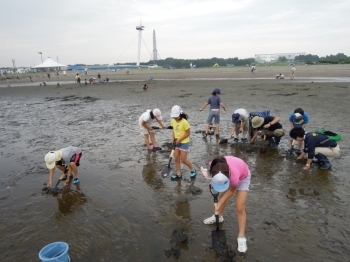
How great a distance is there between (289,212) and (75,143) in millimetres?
7258

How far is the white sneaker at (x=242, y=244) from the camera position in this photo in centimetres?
350

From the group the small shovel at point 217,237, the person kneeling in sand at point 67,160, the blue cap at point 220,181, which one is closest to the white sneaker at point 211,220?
the small shovel at point 217,237

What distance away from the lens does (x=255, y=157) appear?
7047mm

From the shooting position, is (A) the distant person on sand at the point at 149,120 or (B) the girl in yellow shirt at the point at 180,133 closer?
(B) the girl in yellow shirt at the point at 180,133

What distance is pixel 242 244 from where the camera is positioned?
139 inches

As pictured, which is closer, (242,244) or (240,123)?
(242,244)

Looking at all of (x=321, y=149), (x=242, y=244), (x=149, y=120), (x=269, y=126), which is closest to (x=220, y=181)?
(x=242, y=244)

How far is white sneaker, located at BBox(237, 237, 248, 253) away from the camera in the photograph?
350cm

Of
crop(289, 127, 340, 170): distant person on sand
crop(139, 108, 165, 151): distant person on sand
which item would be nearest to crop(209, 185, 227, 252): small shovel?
crop(289, 127, 340, 170): distant person on sand

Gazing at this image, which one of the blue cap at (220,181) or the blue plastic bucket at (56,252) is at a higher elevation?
the blue cap at (220,181)

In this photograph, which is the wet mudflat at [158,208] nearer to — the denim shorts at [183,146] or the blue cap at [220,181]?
the denim shorts at [183,146]

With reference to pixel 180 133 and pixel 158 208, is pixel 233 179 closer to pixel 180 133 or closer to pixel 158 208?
pixel 158 208

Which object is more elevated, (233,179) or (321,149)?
(233,179)

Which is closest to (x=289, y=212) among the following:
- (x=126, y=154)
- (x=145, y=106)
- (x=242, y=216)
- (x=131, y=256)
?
(x=242, y=216)
